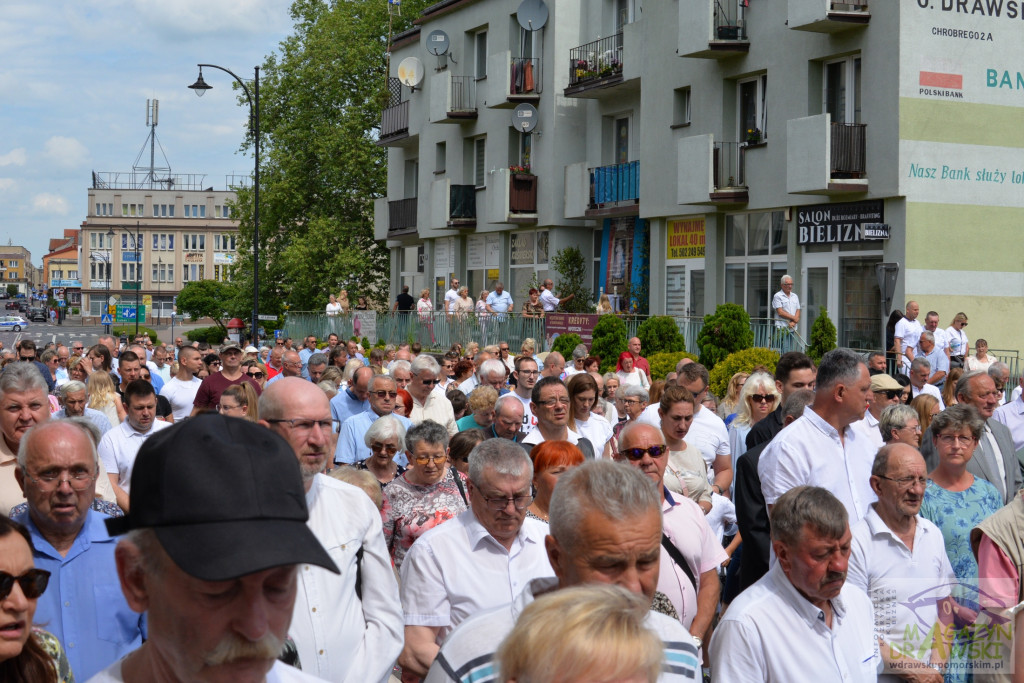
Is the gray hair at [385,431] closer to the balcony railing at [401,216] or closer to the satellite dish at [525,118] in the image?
the satellite dish at [525,118]

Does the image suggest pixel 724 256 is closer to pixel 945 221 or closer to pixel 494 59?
pixel 945 221

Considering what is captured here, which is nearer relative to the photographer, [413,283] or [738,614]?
[738,614]

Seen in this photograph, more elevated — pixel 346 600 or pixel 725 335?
pixel 725 335

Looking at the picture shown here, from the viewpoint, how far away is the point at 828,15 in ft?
75.9

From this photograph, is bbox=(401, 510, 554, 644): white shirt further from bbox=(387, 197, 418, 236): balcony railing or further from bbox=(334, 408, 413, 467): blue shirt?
bbox=(387, 197, 418, 236): balcony railing

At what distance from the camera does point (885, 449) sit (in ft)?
19.6

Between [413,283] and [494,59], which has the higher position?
[494,59]

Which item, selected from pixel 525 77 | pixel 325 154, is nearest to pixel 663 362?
pixel 525 77

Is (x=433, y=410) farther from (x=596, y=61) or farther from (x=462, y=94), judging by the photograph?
(x=462, y=94)

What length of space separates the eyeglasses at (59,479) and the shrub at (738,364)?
15.6 metres

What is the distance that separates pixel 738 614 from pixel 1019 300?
2210 cm

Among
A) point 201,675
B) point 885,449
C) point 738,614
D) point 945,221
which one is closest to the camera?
point 201,675

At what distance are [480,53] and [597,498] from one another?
36950mm

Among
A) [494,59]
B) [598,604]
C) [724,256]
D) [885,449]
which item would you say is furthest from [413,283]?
[598,604]
